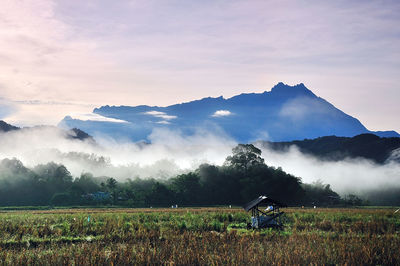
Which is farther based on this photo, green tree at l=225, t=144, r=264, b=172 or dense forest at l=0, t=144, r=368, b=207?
green tree at l=225, t=144, r=264, b=172

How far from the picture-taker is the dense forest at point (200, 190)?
3199 inches

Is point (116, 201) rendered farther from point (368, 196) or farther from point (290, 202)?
point (368, 196)

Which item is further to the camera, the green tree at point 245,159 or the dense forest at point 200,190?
the green tree at point 245,159

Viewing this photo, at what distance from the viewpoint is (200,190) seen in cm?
8488

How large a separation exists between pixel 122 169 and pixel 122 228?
5288 inches

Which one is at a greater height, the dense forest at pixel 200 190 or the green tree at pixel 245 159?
the green tree at pixel 245 159

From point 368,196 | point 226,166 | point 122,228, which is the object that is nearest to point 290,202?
point 226,166

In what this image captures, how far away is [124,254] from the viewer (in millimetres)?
13695

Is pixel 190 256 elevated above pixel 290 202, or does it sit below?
above

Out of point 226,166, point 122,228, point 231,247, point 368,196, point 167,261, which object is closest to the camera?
point 167,261

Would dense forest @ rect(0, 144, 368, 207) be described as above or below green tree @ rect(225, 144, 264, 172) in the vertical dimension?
below

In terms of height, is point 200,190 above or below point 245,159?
below

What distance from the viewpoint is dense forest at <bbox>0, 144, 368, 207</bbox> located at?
81.2 m

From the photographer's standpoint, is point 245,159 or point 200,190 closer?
point 200,190
